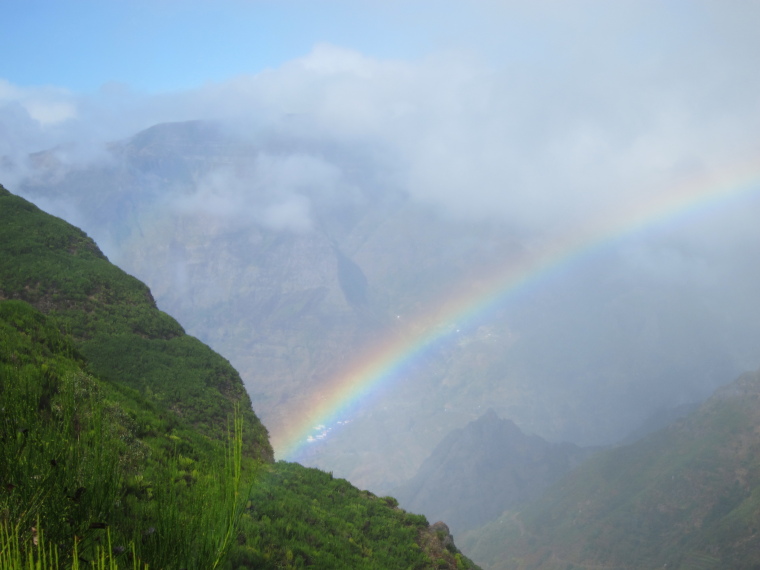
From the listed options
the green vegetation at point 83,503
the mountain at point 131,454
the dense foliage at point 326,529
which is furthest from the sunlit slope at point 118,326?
the green vegetation at point 83,503

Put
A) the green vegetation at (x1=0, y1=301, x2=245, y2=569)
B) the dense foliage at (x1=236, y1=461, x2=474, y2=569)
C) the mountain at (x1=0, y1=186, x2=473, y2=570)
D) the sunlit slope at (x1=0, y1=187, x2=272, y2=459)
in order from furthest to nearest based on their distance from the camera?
the sunlit slope at (x1=0, y1=187, x2=272, y2=459) → the dense foliage at (x1=236, y1=461, x2=474, y2=569) → the mountain at (x1=0, y1=186, x2=473, y2=570) → the green vegetation at (x1=0, y1=301, x2=245, y2=569)

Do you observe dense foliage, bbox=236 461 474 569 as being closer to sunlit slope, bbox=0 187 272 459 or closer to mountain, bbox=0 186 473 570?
mountain, bbox=0 186 473 570

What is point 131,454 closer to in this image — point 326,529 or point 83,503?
point 326,529

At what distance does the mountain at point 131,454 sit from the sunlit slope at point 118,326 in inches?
5.2

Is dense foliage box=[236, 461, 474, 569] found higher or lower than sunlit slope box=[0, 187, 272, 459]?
lower

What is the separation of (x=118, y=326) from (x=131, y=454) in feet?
81.3

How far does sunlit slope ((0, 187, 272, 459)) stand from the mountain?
5.2 inches

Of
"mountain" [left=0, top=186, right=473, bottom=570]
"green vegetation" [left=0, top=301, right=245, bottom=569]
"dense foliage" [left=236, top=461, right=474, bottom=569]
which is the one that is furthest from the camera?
"dense foliage" [left=236, top=461, right=474, bottom=569]

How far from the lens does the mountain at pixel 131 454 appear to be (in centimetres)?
841

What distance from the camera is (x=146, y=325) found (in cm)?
4384

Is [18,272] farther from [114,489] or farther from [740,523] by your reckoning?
[740,523]

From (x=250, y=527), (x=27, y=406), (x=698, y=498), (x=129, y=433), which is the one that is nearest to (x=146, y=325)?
(x=129, y=433)

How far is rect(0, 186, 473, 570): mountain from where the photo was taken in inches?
331

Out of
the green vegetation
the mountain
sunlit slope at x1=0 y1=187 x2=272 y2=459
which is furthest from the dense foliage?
the green vegetation
